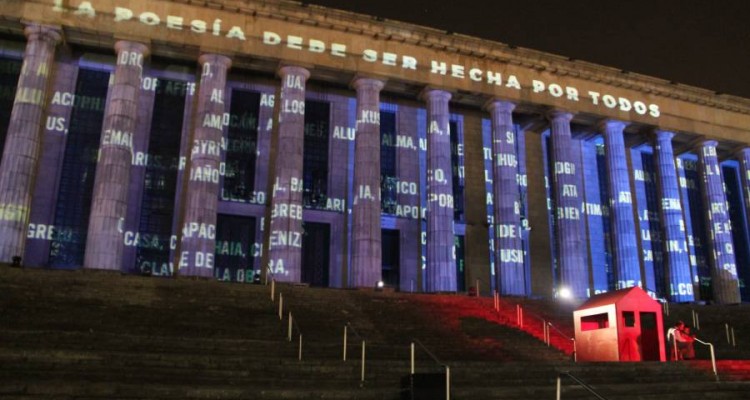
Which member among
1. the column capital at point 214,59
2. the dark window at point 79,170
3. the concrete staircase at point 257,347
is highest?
the column capital at point 214,59

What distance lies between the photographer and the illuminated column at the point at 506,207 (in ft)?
116

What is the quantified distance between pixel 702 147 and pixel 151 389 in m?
40.7

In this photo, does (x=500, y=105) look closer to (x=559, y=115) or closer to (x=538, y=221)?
(x=559, y=115)

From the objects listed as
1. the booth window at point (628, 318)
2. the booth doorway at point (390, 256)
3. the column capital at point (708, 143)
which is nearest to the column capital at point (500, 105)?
the booth doorway at point (390, 256)

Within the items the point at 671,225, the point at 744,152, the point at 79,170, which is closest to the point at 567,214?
the point at 671,225

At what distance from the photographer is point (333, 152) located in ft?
125

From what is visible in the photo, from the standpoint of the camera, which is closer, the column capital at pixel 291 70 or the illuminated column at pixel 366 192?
the illuminated column at pixel 366 192

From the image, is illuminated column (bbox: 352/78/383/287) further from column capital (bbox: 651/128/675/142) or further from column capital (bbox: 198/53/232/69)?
column capital (bbox: 651/128/675/142)

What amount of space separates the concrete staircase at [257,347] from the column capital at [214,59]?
43.6 ft

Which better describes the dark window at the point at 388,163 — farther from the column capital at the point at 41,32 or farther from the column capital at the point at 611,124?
the column capital at the point at 41,32

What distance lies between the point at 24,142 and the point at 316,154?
15.1 m

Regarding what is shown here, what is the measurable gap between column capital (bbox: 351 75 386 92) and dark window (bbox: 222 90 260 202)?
611 centimetres

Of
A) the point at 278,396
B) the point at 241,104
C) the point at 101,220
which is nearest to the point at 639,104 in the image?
the point at 241,104

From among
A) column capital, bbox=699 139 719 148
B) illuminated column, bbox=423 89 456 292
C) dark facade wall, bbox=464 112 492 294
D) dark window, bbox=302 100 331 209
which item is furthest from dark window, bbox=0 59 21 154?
column capital, bbox=699 139 719 148
